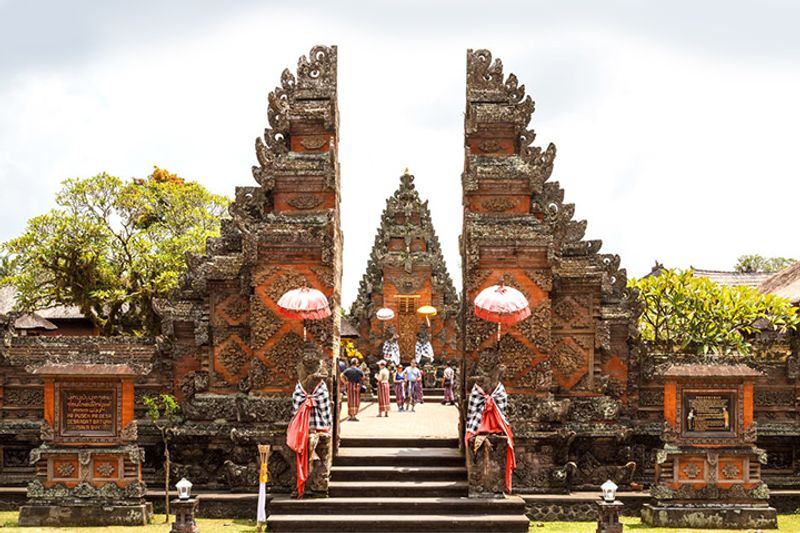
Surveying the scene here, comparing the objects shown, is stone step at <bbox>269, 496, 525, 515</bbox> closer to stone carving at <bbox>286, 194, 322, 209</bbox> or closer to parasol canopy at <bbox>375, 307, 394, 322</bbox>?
stone carving at <bbox>286, 194, 322, 209</bbox>

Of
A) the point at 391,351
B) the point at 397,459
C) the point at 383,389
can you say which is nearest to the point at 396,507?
the point at 397,459

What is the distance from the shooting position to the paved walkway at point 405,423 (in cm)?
1861

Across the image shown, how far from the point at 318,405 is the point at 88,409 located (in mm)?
3747

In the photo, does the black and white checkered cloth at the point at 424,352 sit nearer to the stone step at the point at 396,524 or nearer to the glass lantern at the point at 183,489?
the stone step at the point at 396,524

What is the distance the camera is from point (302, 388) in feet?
50.8

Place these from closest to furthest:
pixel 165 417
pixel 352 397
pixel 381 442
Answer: pixel 165 417 → pixel 381 442 → pixel 352 397

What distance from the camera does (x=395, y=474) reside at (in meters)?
15.8

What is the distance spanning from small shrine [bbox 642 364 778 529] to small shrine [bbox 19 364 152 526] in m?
8.49

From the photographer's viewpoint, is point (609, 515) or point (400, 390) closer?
point (609, 515)

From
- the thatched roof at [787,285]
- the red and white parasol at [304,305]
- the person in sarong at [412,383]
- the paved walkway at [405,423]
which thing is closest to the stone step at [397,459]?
the paved walkway at [405,423]

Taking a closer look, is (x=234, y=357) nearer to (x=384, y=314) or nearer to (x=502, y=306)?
(x=502, y=306)

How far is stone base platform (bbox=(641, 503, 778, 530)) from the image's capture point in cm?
1488

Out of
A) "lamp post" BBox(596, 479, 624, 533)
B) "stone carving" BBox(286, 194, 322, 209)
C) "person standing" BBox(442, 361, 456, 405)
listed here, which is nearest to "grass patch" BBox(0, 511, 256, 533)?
"lamp post" BBox(596, 479, 624, 533)

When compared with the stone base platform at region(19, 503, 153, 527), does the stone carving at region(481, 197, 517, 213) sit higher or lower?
higher
